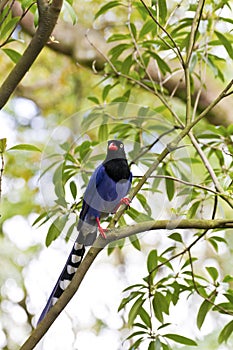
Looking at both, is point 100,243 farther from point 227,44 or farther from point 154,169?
point 227,44

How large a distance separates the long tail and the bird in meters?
0.06

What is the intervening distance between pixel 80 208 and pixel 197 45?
73 cm

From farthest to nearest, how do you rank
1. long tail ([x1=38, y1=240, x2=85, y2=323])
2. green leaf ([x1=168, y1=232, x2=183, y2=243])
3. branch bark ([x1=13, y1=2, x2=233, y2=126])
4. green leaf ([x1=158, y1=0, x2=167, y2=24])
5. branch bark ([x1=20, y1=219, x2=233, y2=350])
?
branch bark ([x1=13, y1=2, x2=233, y2=126]) < green leaf ([x1=158, y1=0, x2=167, y2=24]) < green leaf ([x1=168, y1=232, x2=183, y2=243]) < long tail ([x1=38, y1=240, x2=85, y2=323]) < branch bark ([x1=20, y1=219, x2=233, y2=350])

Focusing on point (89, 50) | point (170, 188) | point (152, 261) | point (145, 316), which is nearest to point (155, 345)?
point (145, 316)

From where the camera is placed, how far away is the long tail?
126 centimetres

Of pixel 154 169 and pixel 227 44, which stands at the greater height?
pixel 227 44

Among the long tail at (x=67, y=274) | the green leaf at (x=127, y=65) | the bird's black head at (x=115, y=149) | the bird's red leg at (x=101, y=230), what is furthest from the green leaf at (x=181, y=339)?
the green leaf at (x=127, y=65)

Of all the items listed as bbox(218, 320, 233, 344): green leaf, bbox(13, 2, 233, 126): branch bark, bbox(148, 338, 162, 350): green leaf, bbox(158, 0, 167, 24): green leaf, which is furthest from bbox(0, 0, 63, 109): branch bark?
bbox(13, 2, 233, 126): branch bark

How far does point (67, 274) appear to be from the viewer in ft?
4.23

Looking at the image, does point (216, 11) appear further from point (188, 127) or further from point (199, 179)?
point (188, 127)

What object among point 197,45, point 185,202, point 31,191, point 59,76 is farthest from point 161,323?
point 59,76

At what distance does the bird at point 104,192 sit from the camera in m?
1.10

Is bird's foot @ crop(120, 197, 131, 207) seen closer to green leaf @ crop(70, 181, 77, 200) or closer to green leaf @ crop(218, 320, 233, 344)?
green leaf @ crop(70, 181, 77, 200)

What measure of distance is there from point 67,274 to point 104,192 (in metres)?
0.26
